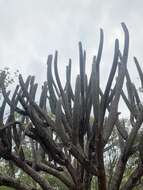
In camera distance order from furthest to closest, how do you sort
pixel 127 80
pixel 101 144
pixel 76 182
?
pixel 127 80
pixel 76 182
pixel 101 144

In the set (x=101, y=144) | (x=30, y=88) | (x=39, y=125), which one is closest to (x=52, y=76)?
(x=30, y=88)

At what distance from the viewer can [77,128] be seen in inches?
183

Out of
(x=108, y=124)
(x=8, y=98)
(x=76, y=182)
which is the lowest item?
(x=76, y=182)

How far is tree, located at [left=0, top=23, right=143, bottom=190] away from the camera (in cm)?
454

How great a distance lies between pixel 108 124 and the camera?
4.60m

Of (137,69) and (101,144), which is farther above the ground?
(137,69)

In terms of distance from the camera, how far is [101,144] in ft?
14.6

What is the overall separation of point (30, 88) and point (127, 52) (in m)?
1.15

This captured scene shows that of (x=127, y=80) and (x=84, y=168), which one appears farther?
(x=127, y=80)

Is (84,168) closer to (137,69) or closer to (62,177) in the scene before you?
(62,177)

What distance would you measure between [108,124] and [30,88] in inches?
39.6

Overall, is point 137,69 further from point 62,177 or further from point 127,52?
point 62,177

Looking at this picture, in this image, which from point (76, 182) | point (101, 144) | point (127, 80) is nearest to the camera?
point (101, 144)

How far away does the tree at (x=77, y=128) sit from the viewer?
4.54 metres
